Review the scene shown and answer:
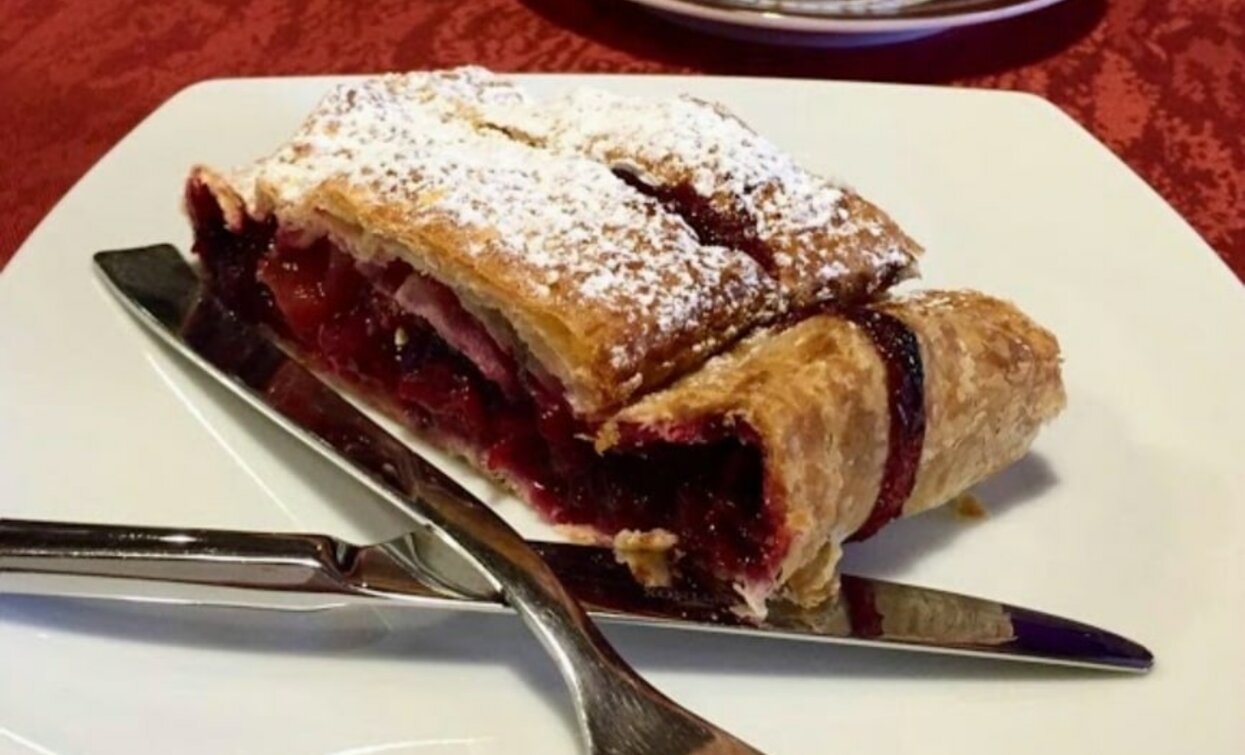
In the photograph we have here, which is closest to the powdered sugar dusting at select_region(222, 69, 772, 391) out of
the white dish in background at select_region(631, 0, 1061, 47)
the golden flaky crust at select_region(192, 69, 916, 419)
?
the golden flaky crust at select_region(192, 69, 916, 419)

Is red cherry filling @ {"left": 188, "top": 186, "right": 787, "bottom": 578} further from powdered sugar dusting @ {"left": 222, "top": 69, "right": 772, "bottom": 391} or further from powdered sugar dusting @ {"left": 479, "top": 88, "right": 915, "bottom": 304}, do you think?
powdered sugar dusting @ {"left": 479, "top": 88, "right": 915, "bottom": 304}

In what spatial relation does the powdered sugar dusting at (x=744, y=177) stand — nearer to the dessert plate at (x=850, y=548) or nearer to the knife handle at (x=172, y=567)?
the dessert plate at (x=850, y=548)

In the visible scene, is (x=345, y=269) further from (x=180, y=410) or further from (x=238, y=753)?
(x=238, y=753)

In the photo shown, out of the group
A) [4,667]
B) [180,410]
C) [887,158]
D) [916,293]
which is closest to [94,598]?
[4,667]

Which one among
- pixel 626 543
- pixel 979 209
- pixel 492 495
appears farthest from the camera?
pixel 979 209

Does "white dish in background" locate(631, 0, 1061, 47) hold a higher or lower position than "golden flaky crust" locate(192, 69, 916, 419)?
higher

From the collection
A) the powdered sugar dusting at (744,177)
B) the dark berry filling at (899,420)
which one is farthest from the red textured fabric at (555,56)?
the dark berry filling at (899,420)

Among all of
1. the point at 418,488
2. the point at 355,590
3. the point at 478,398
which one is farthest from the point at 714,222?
the point at 355,590
